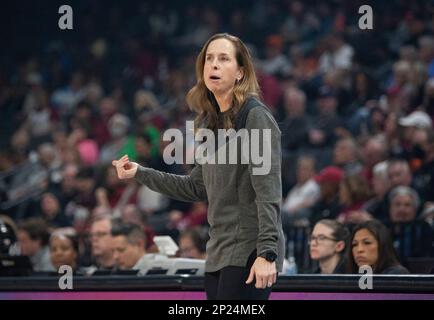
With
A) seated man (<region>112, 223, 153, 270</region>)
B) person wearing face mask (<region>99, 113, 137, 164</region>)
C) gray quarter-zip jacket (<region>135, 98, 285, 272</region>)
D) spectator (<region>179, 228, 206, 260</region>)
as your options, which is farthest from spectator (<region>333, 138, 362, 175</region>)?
gray quarter-zip jacket (<region>135, 98, 285, 272</region>)

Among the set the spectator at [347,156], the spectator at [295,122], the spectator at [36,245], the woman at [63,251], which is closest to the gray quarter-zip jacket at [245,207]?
the woman at [63,251]

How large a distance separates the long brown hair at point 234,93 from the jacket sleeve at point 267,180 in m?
0.14

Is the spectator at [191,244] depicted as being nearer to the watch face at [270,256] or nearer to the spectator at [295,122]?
→ the spectator at [295,122]

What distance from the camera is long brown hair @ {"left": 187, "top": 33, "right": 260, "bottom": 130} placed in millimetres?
4270

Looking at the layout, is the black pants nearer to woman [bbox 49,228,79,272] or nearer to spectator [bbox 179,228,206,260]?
spectator [bbox 179,228,206,260]

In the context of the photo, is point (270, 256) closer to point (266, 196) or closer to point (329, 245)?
point (266, 196)

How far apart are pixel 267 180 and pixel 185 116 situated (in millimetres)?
8416

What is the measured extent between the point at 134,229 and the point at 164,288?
1.67 m

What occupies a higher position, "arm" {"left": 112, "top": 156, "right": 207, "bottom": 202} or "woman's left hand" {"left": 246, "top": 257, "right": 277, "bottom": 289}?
"arm" {"left": 112, "top": 156, "right": 207, "bottom": 202}

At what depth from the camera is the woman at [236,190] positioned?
4039 mm

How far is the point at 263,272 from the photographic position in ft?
13.0

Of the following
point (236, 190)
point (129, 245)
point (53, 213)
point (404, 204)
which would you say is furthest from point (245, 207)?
point (53, 213)
